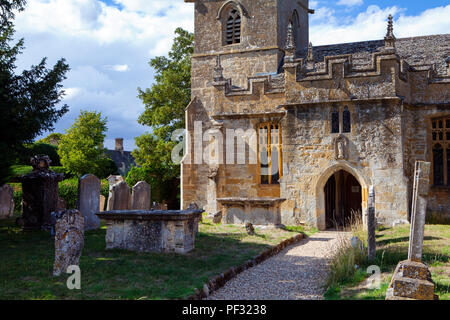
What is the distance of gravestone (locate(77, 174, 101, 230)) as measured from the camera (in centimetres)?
1351

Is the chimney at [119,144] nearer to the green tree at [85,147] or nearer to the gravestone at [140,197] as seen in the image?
the green tree at [85,147]

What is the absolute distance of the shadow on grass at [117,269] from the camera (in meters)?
6.57

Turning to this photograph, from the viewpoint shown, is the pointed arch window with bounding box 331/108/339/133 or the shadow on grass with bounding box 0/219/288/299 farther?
the pointed arch window with bounding box 331/108/339/133

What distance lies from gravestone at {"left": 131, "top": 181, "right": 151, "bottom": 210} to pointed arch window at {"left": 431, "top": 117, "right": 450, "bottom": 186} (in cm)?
1073

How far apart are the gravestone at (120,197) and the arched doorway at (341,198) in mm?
7873

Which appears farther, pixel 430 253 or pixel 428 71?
pixel 428 71

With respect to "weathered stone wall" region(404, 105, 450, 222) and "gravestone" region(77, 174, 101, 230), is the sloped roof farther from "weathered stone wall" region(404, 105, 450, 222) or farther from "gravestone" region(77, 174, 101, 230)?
"gravestone" region(77, 174, 101, 230)

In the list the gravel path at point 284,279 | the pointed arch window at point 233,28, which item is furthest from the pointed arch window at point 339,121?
the pointed arch window at point 233,28

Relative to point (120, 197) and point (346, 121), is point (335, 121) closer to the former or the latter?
point (346, 121)

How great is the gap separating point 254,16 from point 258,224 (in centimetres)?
1117

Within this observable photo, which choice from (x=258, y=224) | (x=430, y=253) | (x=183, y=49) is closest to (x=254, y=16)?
(x=183, y=49)

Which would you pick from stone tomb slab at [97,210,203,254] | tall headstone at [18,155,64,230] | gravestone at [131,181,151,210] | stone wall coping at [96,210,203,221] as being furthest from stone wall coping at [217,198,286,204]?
tall headstone at [18,155,64,230]
